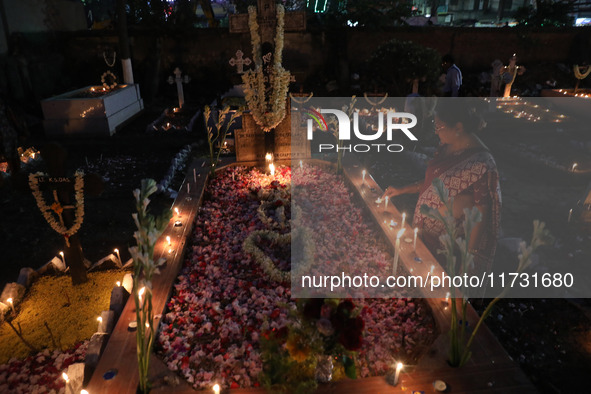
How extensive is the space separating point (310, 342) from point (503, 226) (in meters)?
5.34

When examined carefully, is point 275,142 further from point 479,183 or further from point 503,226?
point 479,183

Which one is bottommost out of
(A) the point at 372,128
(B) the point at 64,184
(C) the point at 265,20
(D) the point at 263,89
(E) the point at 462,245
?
(A) the point at 372,128

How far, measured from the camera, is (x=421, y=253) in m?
5.12

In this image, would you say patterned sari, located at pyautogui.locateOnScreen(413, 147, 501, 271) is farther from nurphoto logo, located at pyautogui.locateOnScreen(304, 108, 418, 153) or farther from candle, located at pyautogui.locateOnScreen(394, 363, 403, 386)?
nurphoto logo, located at pyautogui.locateOnScreen(304, 108, 418, 153)

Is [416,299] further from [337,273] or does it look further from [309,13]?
[309,13]

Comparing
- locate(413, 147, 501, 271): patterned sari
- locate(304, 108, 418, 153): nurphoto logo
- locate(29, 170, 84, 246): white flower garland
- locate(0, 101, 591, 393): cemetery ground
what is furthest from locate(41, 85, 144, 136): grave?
locate(413, 147, 501, 271): patterned sari

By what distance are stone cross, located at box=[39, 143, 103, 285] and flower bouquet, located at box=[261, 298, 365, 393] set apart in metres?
3.23

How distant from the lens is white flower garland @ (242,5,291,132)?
9.04m

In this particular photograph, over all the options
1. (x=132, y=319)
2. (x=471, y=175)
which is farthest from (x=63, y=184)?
(x=471, y=175)

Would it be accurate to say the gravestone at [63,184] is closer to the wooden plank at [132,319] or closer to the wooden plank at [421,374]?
the wooden plank at [132,319]

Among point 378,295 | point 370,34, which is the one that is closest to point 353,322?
point 378,295

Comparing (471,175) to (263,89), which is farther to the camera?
(263,89)

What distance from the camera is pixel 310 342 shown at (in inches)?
112

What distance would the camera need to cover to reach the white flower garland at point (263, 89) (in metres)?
9.04
